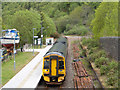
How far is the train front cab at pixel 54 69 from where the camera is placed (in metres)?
12.2

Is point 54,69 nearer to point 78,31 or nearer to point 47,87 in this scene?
point 47,87

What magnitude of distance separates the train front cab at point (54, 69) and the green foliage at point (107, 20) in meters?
13.1

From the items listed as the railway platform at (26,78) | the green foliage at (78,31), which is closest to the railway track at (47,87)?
the railway platform at (26,78)

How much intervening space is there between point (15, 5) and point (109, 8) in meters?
52.3

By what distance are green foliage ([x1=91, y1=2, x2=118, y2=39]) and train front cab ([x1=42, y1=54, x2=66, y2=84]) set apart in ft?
43.0

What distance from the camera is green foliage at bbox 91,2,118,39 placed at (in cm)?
2295

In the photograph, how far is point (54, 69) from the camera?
12.3m

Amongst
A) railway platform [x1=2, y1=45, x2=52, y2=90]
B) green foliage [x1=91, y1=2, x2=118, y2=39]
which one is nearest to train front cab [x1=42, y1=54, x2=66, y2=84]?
railway platform [x1=2, y1=45, x2=52, y2=90]

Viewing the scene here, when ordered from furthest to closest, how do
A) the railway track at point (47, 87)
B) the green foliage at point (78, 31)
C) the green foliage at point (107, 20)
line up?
1. the green foliage at point (78, 31)
2. the green foliage at point (107, 20)
3. the railway track at point (47, 87)

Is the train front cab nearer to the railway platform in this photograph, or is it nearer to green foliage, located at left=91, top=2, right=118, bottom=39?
the railway platform

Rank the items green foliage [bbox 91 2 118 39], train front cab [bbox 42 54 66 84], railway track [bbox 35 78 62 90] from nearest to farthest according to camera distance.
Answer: train front cab [bbox 42 54 66 84], railway track [bbox 35 78 62 90], green foliage [bbox 91 2 118 39]

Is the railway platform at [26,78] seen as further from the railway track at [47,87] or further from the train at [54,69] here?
the train at [54,69]

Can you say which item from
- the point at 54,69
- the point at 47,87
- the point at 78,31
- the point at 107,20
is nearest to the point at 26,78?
the point at 47,87

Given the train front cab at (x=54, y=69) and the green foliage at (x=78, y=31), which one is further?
the green foliage at (x=78, y=31)
